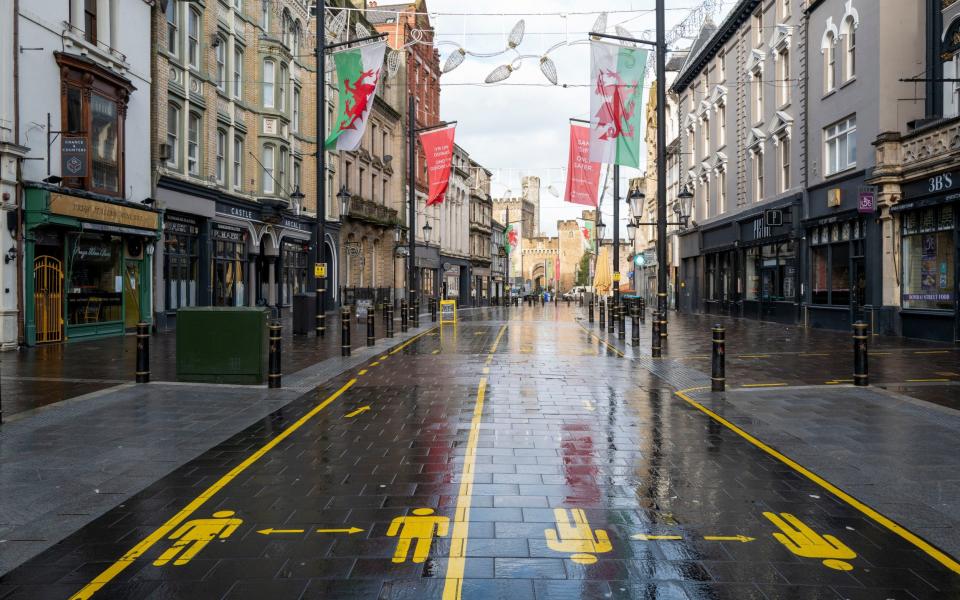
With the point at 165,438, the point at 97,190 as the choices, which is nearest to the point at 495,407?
the point at 165,438

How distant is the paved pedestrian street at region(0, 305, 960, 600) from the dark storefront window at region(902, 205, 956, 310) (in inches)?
487

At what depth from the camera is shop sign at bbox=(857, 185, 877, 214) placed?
72.3 feet

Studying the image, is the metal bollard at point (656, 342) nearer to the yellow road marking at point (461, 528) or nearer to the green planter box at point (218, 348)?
the green planter box at point (218, 348)

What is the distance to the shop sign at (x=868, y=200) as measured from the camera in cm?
2203

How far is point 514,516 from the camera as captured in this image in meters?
5.25

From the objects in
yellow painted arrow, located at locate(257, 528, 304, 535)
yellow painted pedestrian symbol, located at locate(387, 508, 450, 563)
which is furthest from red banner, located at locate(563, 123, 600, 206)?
yellow painted arrow, located at locate(257, 528, 304, 535)

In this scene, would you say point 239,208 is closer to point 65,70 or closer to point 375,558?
point 65,70

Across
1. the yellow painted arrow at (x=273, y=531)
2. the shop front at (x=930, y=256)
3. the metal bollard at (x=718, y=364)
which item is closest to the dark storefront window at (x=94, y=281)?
the metal bollard at (x=718, y=364)

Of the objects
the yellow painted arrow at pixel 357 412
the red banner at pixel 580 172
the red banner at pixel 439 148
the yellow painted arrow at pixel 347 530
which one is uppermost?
the red banner at pixel 439 148

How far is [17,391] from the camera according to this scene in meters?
10.8

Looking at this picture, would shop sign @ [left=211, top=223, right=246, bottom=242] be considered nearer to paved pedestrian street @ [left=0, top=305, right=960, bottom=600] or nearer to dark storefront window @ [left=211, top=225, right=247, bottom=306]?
dark storefront window @ [left=211, top=225, right=247, bottom=306]

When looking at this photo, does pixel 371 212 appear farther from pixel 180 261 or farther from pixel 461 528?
pixel 461 528

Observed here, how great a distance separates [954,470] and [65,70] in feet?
68.0

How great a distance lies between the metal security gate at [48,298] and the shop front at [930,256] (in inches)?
914
